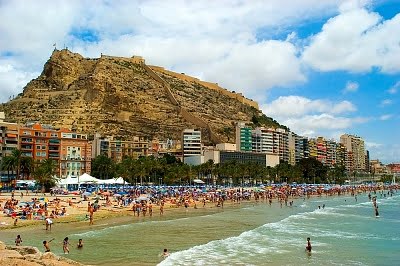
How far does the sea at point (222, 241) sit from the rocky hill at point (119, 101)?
85.4 metres

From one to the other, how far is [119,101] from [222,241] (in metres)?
109

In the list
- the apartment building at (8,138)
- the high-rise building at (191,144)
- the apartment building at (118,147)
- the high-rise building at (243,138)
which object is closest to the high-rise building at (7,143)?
the apartment building at (8,138)

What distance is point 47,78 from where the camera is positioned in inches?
5960

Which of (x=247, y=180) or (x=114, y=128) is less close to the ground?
(x=114, y=128)

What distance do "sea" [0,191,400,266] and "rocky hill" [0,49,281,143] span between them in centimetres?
8540

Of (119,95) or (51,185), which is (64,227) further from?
(119,95)

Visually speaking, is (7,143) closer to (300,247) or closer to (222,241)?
(222,241)

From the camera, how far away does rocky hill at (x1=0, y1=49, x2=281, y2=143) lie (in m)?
125

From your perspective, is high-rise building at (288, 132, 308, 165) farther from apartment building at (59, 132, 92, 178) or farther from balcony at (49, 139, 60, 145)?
balcony at (49, 139, 60, 145)

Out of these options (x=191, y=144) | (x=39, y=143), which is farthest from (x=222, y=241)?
(x=191, y=144)

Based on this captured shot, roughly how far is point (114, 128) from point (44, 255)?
363 ft

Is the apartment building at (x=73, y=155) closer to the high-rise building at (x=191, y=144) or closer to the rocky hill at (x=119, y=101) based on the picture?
the rocky hill at (x=119, y=101)

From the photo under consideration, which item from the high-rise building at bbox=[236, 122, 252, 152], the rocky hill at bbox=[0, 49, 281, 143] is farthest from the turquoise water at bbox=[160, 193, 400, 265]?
the high-rise building at bbox=[236, 122, 252, 152]

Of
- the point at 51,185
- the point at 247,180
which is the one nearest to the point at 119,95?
the point at 247,180
